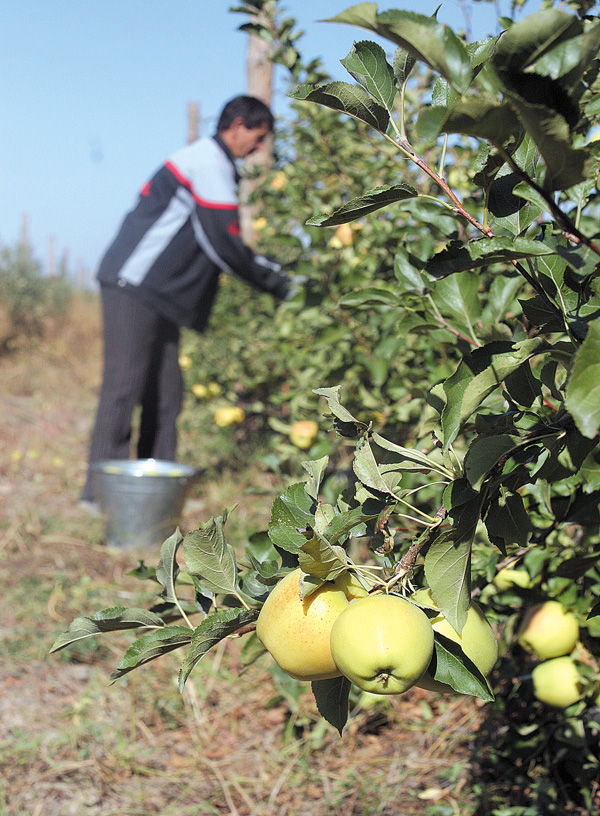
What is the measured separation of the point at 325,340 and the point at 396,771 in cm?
100

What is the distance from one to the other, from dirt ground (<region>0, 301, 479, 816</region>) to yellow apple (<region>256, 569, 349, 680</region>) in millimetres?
702

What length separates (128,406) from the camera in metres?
3.31

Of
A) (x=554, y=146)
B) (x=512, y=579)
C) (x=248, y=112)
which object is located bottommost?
(x=512, y=579)

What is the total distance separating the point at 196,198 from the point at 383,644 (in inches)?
113

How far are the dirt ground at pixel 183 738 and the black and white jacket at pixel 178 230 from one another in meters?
1.32

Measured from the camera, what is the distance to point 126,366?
325 cm

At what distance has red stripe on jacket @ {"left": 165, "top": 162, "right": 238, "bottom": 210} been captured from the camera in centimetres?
308

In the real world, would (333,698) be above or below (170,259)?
below

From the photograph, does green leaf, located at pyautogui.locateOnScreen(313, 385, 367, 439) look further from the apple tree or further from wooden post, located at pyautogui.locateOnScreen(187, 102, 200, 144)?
wooden post, located at pyautogui.locateOnScreen(187, 102, 200, 144)

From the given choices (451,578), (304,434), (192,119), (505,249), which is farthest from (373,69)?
(192,119)

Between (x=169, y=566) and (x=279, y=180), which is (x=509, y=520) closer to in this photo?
(x=169, y=566)

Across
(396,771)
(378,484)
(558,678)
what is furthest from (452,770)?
(378,484)

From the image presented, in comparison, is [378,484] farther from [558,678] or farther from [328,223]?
[558,678]

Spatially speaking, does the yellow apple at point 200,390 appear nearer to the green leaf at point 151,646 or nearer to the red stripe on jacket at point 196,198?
the red stripe on jacket at point 196,198
